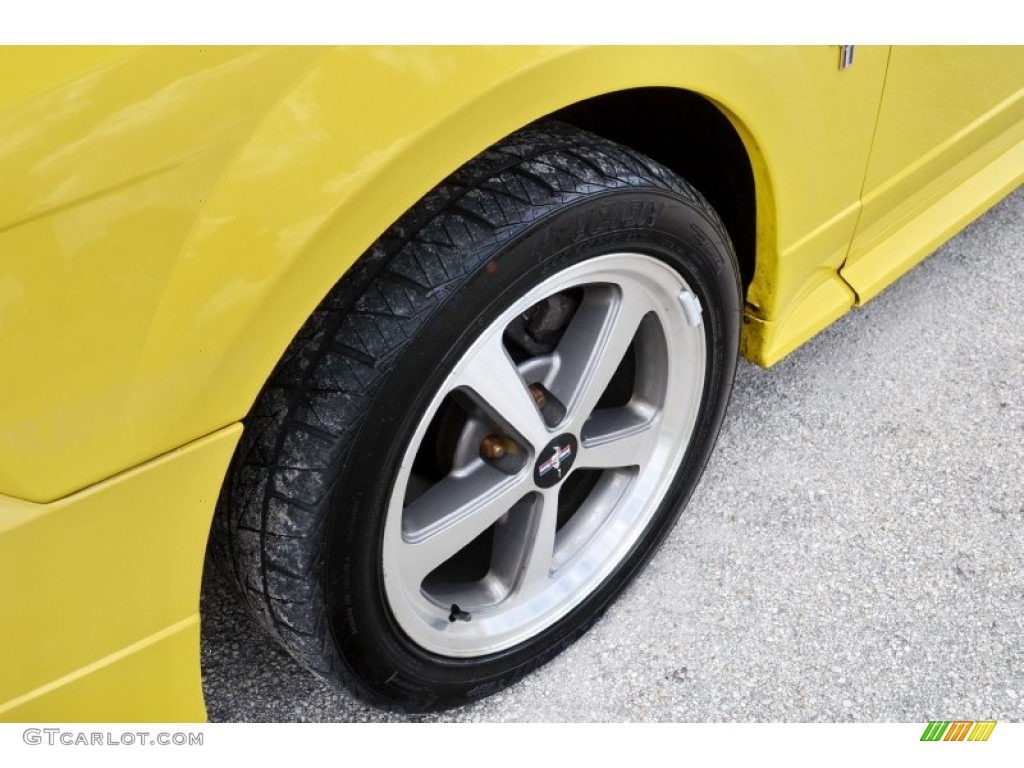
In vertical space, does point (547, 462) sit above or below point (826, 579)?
above

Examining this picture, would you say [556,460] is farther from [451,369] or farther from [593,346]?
[451,369]

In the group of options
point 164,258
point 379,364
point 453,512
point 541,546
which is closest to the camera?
point 164,258

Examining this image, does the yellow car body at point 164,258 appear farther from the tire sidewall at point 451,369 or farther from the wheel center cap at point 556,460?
the wheel center cap at point 556,460

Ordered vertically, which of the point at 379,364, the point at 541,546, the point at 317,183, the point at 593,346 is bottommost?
the point at 541,546

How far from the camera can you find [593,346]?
1643mm

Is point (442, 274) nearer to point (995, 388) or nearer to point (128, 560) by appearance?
point (128, 560)

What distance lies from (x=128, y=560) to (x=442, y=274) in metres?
0.49

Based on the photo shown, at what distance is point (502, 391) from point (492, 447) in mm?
166

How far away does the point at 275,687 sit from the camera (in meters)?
1.80

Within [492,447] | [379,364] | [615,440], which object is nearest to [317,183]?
[379,364]

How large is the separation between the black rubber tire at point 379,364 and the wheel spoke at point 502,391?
2.4 inches

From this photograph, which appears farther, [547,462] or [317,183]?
[547,462]

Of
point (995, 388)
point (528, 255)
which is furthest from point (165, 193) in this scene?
point (995, 388)
